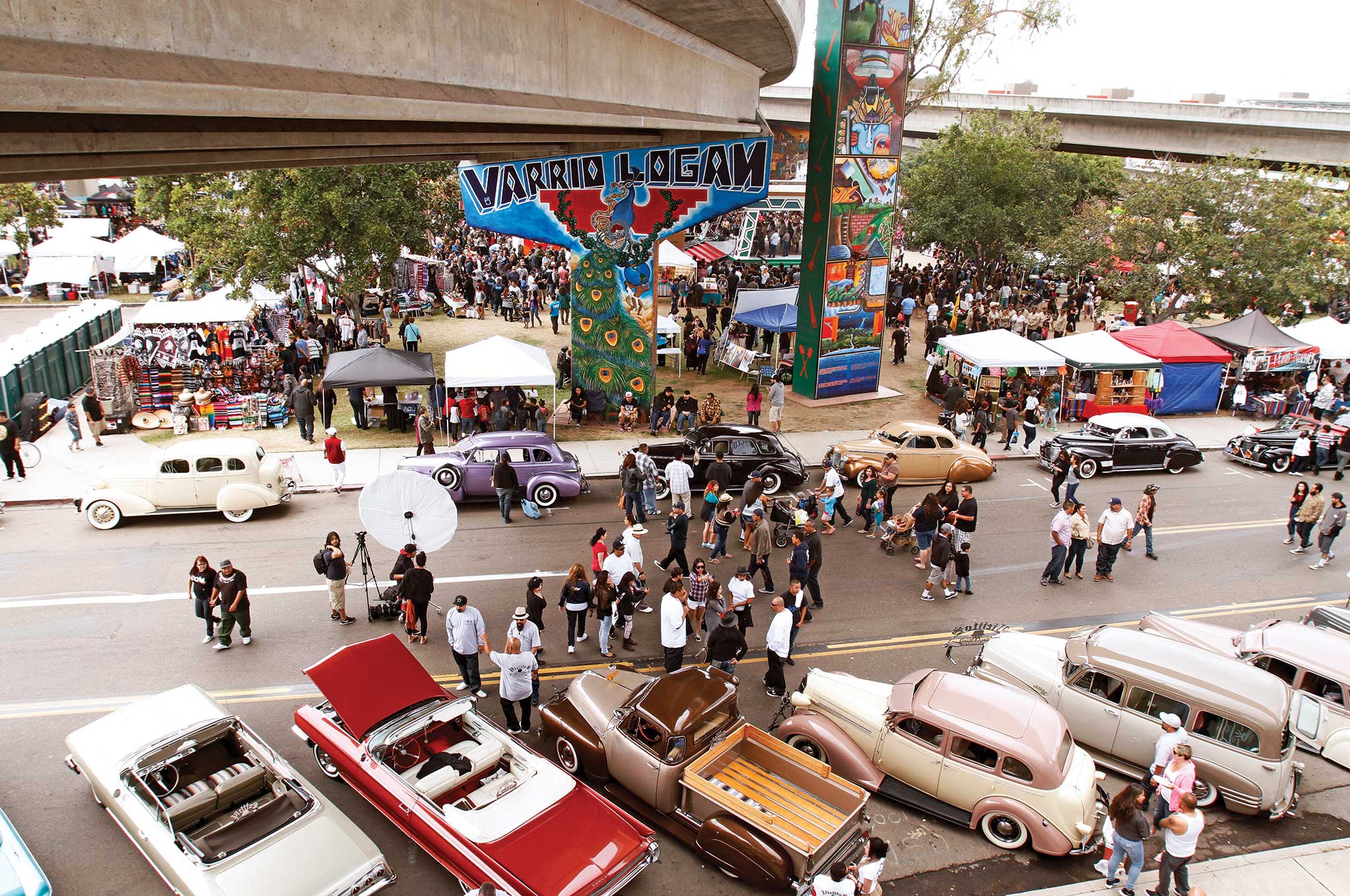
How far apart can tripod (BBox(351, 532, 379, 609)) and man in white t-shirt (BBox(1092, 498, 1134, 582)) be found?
12.1 m

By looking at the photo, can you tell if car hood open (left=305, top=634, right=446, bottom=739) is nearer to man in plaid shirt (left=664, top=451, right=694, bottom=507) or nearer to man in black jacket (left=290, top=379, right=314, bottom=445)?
man in plaid shirt (left=664, top=451, right=694, bottom=507)

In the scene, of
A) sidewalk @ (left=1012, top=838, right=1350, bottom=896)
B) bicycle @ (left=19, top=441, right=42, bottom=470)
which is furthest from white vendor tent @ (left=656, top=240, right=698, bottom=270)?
sidewalk @ (left=1012, top=838, right=1350, bottom=896)

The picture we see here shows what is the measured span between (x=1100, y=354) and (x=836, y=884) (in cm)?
2074

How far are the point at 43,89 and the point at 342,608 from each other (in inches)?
350

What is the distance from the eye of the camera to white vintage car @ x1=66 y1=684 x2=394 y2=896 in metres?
7.22

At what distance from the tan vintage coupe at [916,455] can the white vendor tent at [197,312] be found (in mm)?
17238

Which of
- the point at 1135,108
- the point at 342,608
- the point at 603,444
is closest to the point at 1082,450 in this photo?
the point at 603,444

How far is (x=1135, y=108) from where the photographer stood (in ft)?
139

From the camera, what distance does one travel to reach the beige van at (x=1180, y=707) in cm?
930

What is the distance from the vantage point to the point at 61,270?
34.2 meters

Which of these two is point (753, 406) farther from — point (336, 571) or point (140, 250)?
point (140, 250)

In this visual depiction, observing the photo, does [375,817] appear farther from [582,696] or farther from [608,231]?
[608,231]

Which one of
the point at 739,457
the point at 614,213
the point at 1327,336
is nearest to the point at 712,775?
the point at 739,457

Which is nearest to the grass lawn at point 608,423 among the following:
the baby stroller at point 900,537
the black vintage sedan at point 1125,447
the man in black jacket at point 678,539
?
the black vintage sedan at point 1125,447
